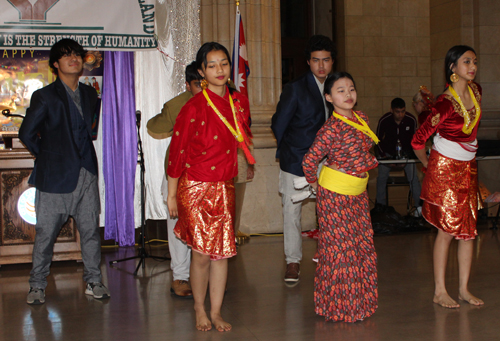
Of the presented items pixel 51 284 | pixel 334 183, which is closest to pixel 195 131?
pixel 334 183

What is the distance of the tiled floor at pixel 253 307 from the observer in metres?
3.25

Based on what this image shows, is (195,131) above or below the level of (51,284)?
above

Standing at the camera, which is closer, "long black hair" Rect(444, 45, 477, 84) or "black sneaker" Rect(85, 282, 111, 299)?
"long black hair" Rect(444, 45, 477, 84)

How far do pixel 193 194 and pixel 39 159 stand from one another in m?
1.57

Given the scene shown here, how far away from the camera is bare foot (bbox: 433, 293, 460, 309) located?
362cm

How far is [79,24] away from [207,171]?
3.75 m

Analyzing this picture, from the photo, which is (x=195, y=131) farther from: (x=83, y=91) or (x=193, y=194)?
(x=83, y=91)

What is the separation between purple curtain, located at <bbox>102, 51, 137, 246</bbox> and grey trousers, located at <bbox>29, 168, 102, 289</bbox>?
2.07 meters

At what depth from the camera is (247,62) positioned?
6.52 metres

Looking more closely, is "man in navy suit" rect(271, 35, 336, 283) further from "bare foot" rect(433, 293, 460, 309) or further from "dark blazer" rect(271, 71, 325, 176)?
"bare foot" rect(433, 293, 460, 309)

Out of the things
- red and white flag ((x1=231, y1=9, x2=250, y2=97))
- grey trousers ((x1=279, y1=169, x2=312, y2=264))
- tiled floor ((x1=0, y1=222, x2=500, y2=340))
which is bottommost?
tiled floor ((x1=0, y1=222, x2=500, y2=340))

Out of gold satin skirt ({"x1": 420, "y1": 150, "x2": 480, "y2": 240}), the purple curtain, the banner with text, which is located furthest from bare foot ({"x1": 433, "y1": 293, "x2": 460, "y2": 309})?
the banner with text

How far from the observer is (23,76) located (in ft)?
20.5

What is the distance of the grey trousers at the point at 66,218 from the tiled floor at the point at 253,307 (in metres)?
0.25
